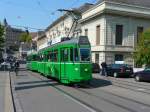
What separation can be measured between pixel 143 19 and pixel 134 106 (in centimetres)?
3832

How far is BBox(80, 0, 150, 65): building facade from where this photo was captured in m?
47.2

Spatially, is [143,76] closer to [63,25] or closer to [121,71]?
[121,71]

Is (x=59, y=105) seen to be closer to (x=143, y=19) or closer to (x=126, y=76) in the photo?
(x=126, y=76)

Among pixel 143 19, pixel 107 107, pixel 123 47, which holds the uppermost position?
pixel 143 19

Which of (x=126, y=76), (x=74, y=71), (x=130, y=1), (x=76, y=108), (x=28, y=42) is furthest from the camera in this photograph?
(x=28, y=42)

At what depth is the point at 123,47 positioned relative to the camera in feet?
159

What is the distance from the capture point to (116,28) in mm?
48469

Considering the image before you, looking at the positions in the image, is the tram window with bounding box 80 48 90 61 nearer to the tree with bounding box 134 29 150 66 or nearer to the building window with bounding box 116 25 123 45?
the tree with bounding box 134 29 150 66

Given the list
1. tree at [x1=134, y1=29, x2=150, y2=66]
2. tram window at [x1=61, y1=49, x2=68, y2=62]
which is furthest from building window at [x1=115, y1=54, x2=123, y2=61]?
tram window at [x1=61, y1=49, x2=68, y2=62]

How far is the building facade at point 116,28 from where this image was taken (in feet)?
155

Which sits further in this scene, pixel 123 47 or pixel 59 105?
pixel 123 47

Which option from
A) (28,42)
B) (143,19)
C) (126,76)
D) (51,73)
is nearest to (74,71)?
(51,73)

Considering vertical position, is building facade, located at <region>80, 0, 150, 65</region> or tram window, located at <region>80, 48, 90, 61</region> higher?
building facade, located at <region>80, 0, 150, 65</region>

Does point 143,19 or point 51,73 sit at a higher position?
point 143,19
